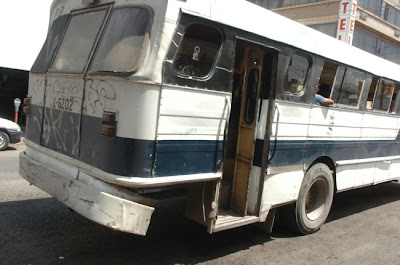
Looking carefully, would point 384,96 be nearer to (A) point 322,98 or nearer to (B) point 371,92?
(B) point 371,92

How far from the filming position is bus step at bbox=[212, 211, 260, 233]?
4.06 meters

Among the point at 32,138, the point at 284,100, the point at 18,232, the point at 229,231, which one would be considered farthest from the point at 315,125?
the point at 18,232

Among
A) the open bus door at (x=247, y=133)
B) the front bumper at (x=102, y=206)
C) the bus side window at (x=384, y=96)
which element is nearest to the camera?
the front bumper at (x=102, y=206)

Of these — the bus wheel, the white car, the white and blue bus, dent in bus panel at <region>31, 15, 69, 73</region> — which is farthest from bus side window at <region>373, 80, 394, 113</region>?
the white car

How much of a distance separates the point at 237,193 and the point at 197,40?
2.06 metres

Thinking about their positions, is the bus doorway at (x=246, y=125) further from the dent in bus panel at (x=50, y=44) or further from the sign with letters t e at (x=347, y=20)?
the sign with letters t e at (x=347, y=20)

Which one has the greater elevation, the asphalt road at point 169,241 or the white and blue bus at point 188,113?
the white and blue bus at point 188,113

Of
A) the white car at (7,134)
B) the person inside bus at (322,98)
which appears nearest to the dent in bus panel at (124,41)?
the person inside bus at (322,98)

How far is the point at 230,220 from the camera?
14.0 ft

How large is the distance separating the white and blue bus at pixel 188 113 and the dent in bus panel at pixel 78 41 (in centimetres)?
2

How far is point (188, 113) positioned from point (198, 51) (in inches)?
24.5

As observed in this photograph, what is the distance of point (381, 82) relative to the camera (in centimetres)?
639

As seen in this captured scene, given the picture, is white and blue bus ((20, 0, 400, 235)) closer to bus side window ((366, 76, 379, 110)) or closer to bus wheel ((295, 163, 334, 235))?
bus wheel ((295, 163, 334, 235))

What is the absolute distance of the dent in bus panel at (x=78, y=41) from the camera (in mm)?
3865
